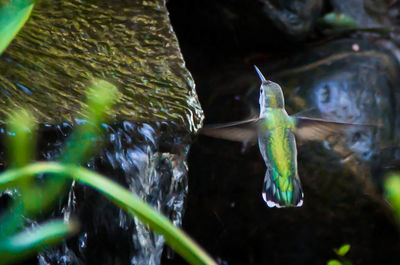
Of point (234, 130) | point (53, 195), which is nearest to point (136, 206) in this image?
point (53, 195)

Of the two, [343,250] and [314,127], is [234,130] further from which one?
[343,250]

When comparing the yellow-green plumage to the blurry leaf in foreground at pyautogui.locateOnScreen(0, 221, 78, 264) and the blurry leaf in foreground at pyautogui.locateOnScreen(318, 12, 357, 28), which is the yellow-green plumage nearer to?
the blurry leaf in foreground at pyautogui.locateOnScreen(0, 221, 78, 264)

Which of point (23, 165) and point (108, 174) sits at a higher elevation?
point (23, 165)

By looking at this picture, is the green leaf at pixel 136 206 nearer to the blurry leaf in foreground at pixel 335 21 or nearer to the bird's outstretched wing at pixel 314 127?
the bird's outstretched wing at pixel 314 127

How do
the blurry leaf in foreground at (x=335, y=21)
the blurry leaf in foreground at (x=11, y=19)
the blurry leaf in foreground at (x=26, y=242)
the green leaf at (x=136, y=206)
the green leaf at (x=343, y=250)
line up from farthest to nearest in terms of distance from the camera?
the blurry leaf in foreground at (x=335, y=21) → the green leaf at (x=343, y=250) → the blurry leaf in foreground at (x=11, y=19) → the green leaf at (x=136, y=206) → the blurry leaf in foreground at (x=26, y=242)

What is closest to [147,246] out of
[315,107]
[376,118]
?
[315,107]

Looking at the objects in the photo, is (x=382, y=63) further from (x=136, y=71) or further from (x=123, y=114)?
(x=123, y=114)

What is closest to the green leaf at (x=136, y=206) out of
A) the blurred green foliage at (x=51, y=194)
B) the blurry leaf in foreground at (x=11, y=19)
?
the blurred green foliage at (x=51, y=194)

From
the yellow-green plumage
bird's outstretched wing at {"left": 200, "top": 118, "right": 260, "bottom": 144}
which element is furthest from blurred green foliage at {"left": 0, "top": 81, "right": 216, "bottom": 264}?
the yellow-green plumage

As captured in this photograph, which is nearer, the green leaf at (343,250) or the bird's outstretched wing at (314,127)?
the bird's outstretched wing at (314,127)
